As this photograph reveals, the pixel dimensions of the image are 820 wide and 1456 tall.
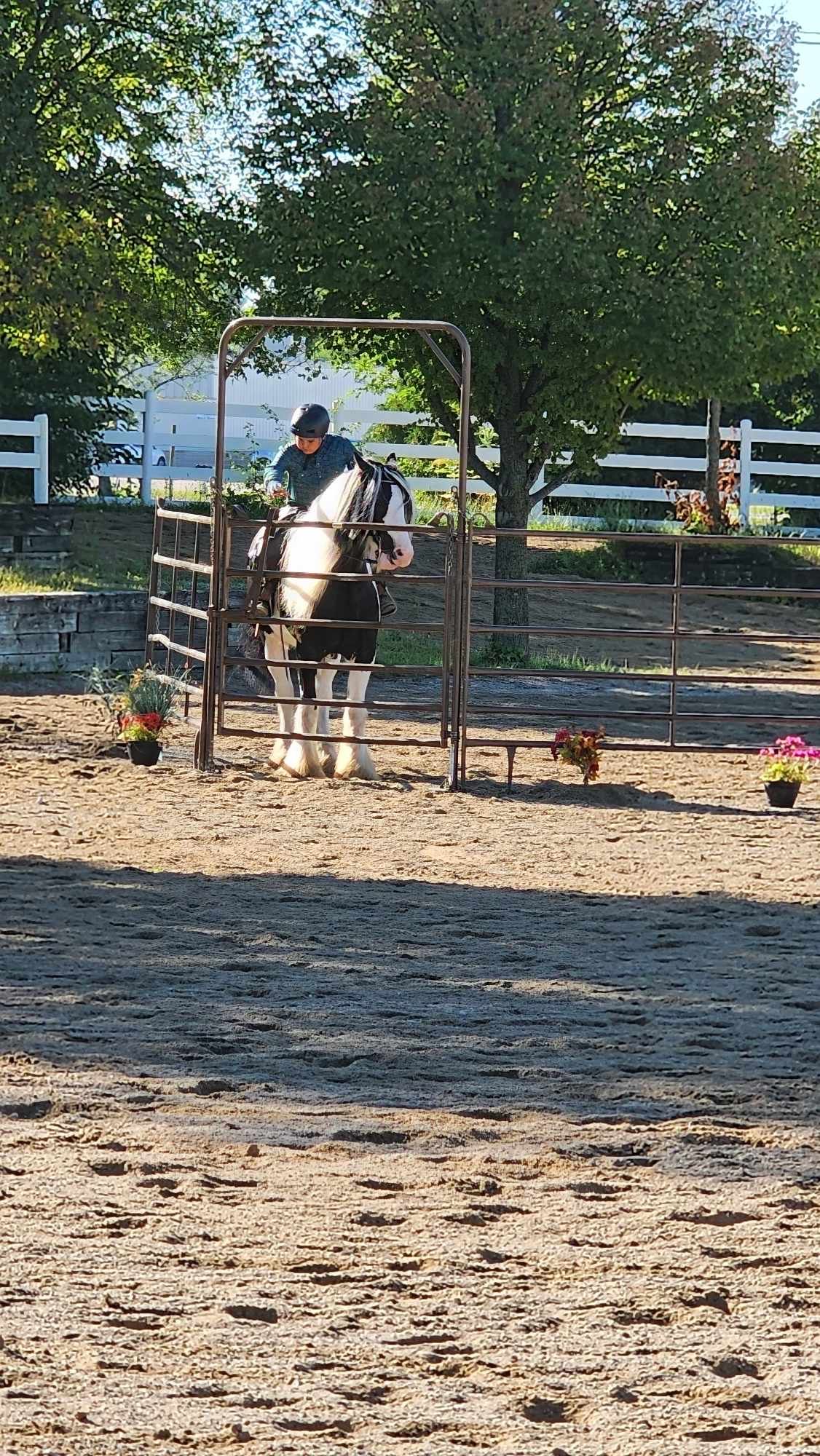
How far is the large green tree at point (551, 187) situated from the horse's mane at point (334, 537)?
5.87 m

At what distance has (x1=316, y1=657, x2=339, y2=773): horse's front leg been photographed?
1120 cm

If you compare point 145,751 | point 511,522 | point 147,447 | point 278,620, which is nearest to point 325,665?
point 278,620

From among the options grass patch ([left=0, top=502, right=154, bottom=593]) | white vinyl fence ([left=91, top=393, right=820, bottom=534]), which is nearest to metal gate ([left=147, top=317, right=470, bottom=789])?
grass patch ([left=0, top=502, right=154, bottom=593])

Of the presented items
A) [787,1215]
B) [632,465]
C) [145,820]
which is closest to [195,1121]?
[787,1215]

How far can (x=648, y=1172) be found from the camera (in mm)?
4684

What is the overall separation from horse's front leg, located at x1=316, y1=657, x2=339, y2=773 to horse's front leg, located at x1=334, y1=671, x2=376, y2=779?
0.12 meters

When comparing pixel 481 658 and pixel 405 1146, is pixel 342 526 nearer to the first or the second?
pixel 405 1146

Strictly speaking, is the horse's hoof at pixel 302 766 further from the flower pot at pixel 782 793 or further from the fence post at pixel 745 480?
the fence post at pixel 745 480

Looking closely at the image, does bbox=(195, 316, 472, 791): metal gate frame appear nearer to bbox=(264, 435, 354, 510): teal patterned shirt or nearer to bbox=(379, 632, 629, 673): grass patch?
bbox=(264, 435, 354, 510): teal patterned shirt

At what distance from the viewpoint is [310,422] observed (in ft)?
36.6

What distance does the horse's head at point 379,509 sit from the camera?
429 inches

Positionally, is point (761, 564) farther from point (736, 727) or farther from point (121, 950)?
point (121, 950)

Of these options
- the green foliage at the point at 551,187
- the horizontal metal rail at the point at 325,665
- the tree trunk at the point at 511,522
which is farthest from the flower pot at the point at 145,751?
the tree trunk at the point at 511,522

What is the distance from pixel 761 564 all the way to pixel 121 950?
1804 cm
